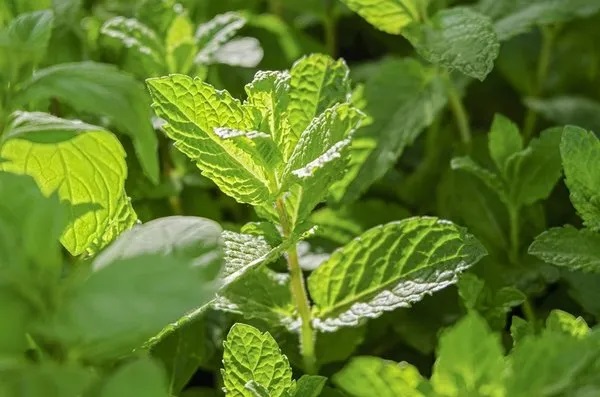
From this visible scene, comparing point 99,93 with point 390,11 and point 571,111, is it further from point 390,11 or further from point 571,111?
point 571,111

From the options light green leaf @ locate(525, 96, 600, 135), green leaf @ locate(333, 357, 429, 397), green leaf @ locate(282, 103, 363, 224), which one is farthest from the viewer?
light green leaf @ locate(525, 96, 600, 135)

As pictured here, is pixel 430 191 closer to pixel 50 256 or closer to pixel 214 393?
pixel 214 393

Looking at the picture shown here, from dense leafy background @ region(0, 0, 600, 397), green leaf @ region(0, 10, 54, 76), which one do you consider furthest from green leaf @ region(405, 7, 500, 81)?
green leaf @ region(0, 10, 54, 76)

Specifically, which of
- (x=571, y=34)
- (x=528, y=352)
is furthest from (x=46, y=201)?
(x=571, y=34)

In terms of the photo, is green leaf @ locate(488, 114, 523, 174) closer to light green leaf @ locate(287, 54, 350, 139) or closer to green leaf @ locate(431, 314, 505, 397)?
light green leaf @ locate(287, 54, 350, 139)

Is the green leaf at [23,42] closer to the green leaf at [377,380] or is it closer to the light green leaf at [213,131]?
the light green leaf at [213,131]

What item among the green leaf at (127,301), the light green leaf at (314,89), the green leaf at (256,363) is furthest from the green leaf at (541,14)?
A: the green leaf at (127,301)

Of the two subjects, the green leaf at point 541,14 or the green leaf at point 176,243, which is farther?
the green leaf at point 541,14
